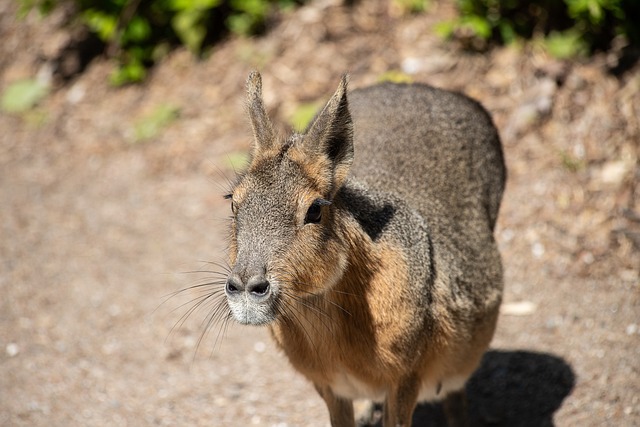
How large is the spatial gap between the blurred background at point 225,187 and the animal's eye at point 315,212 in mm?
837

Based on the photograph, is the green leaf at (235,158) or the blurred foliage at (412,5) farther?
the blurred foliage at (412,5)

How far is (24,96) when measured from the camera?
11180 millimetres

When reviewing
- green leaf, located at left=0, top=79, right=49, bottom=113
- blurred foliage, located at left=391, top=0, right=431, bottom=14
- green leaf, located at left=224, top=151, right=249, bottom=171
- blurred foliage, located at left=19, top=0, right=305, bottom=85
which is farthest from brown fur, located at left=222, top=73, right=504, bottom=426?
green leaf, located at left=0, top=79, right=49, bottom=113

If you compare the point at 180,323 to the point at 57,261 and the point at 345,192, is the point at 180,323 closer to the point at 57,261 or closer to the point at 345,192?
the point at 57,261

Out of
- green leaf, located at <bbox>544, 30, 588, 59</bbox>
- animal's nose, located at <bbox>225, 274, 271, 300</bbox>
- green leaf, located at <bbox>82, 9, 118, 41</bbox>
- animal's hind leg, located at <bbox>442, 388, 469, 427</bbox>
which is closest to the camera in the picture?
Answer: animal's nose, located at <bbox>225, 274, 271, 300</bbox>

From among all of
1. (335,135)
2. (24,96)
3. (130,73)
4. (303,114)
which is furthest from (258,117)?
(24,96)

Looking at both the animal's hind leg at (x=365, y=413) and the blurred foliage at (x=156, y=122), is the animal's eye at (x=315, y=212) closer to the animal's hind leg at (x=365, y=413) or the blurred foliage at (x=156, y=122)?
the animal's hind leg at (x=365, y=413)

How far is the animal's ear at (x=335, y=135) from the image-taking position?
387 centimetres

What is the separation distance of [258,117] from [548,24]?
5.66 meters

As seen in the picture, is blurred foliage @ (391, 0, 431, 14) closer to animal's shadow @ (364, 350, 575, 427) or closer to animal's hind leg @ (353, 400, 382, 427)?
animal's shadow @ (364, 350, 575, 427)

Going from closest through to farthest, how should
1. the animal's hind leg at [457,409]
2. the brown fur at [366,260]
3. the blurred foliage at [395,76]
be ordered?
the brown fur at [366,260] < the animal's hind leg at [457,409] < the blurred foliage at [395,76]

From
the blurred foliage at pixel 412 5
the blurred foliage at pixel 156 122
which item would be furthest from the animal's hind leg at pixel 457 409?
the blurred foliage at pixel 156 122

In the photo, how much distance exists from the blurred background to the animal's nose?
831 millimetres

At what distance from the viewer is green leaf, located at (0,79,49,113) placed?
11.1 metres
